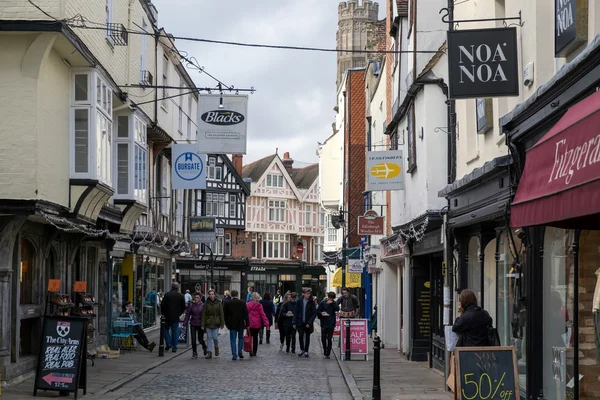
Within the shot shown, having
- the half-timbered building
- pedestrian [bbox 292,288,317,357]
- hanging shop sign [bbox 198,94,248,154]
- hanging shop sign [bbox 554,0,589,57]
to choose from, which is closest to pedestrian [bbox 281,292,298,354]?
pedestrian [bbox 292,288,317,357]

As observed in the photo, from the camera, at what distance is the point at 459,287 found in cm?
1753

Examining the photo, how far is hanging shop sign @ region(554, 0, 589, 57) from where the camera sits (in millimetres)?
10133

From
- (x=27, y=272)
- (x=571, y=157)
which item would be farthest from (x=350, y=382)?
(x=571, y=157)

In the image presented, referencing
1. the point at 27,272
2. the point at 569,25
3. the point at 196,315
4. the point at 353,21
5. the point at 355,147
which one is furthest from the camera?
the point at 353,21

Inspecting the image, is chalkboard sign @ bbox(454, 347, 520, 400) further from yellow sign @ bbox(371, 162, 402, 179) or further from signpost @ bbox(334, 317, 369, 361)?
signpost @ bbox(334, 317, 369, 361)

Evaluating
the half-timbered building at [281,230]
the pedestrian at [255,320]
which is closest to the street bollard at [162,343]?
the pedestrian at [255,320]

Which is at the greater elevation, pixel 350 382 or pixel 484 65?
pixel 484 65

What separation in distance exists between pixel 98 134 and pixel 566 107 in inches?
440

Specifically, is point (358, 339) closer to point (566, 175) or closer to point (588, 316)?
point (588, 316)

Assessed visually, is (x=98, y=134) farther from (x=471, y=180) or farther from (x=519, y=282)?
(x=519, y=282)

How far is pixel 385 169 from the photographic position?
78.5ft

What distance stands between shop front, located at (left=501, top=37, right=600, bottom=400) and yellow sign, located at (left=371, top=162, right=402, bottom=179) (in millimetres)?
11034

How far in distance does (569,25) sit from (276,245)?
74832 mm

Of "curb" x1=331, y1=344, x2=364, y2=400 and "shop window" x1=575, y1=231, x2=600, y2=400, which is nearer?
"shop window" x1=575, y1=231, x2=600, y2=400
